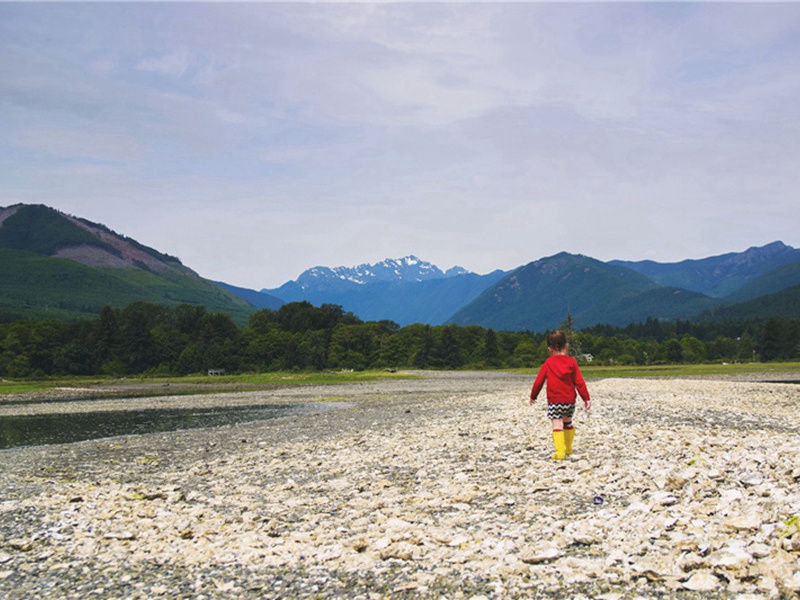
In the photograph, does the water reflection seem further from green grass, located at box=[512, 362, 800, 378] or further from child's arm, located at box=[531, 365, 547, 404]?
green grass, located at box=[512, 362, 800, 378]

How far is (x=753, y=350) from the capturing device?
15375cm

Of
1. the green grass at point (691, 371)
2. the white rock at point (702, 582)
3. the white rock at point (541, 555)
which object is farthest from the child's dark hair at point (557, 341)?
the green grass at point (691, 371)

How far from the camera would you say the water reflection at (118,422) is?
34469 mm

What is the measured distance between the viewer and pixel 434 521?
11.2 meters

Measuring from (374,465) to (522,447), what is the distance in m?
4.74

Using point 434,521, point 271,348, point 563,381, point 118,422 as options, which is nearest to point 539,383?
point 563,381

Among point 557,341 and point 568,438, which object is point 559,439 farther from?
point 557,341

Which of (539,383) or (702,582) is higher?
(539,383)

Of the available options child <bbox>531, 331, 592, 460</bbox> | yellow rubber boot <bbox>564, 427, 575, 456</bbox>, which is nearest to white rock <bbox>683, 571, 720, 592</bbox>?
child <bbox>531, 331, 592, 460</bbox>

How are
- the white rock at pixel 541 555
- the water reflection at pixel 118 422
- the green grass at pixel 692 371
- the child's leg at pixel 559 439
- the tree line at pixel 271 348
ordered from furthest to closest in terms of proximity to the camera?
the tree line at pixel 271 348
the green grass at pixel 692 371
the water reflection at pixel 118 422
the child's leg at pixel 559 439
the white rock at pixel 541 555

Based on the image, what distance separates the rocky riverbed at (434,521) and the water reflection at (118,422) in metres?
14.8

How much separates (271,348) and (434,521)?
464 feet

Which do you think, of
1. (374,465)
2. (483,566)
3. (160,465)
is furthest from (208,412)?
(483,566)

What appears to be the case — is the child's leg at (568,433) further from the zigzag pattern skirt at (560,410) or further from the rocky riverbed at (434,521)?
the rocky riverbed at (434,521)
